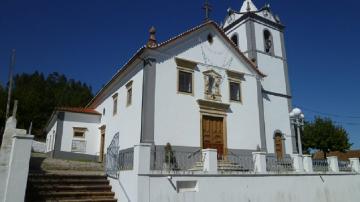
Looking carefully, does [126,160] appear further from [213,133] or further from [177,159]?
[213,133]

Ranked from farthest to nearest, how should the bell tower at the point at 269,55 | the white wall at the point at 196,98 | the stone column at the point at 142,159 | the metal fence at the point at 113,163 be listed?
the bell tower at the point at 269,55
the white wall at the point at 196,98
the metal fence at the point at 113,163
the stone column at the point at 142,159

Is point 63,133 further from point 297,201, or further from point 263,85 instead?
point 297,201

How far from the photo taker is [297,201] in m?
12.6

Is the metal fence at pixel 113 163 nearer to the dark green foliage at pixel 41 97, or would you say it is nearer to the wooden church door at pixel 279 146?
the wooden church door at pixel 279 146

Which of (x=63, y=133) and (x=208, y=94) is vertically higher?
(x=208, y=94)

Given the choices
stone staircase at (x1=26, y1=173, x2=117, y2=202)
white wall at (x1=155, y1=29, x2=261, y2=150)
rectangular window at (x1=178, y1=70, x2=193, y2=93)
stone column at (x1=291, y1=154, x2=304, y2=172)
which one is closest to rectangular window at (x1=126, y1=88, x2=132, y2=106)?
white wall at (x1=155, y1=29, x2=261, y2=150)

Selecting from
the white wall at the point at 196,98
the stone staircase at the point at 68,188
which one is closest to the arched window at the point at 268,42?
the white wall at the point at 196,98

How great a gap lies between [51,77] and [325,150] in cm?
5499

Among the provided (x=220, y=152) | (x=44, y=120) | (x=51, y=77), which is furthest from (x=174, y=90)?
(x=51, y=77)

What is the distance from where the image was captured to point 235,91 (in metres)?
16.1

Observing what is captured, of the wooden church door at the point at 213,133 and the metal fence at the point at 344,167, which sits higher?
the wooden church door at the point at 213,133

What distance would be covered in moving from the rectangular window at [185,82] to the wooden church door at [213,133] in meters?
1.66

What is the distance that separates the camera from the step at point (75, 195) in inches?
355

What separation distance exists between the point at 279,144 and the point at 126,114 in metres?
9.29
